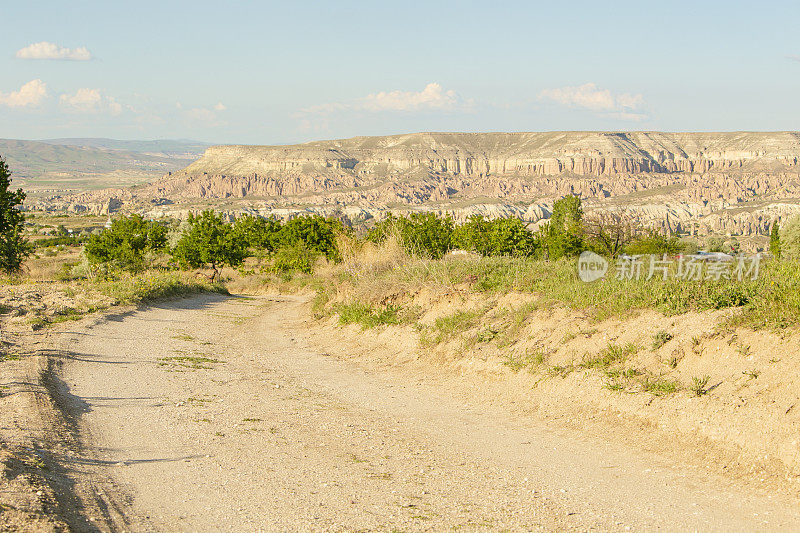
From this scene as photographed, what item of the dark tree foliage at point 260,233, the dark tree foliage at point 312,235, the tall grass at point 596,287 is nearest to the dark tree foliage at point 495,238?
the dark tree foliage at point 312,235

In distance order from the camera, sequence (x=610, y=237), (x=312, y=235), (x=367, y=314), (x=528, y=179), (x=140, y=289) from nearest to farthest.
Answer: (x=367, y=314) → (x=140, y=289) → (x=610, y=237) → (x=312, y=235) → (x=528, y=179)

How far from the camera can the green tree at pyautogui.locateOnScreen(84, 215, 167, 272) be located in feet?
138

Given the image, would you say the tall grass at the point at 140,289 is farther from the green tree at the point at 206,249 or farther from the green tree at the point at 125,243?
the green tree at the point at 125,243

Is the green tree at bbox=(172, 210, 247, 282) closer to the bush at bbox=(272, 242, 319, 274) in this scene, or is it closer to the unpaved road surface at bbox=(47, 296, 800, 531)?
the bush at bbox=(272, 242, 319, 274)

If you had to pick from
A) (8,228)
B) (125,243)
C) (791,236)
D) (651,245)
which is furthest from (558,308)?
(791,236)

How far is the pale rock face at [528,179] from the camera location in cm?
14350

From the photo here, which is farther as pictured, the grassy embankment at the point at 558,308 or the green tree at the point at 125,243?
the green tree at the point at 125,243

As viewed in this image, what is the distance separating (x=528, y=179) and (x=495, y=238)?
146 metres

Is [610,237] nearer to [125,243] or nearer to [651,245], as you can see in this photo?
[651,245]

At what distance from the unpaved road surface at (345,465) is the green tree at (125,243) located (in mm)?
33148

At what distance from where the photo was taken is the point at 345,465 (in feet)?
21.8

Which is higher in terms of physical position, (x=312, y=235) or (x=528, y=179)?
(x=528, y=179)

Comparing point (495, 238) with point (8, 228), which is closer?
point (8, 228)

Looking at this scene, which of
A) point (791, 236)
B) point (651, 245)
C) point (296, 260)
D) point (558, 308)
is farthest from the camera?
point (791, 236)
